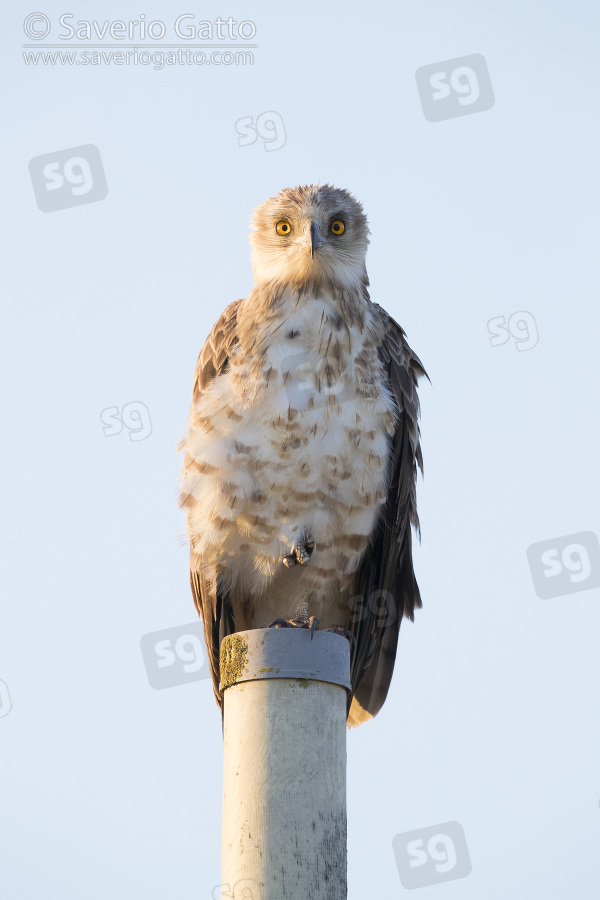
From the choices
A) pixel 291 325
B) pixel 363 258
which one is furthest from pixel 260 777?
pixel 363 258

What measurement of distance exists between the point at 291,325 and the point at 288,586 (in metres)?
1.45

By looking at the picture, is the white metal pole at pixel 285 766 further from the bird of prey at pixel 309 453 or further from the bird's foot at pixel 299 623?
the bird of prey at pixel 309 453

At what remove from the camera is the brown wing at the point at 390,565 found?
6.12 m

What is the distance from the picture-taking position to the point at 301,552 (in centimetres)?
577

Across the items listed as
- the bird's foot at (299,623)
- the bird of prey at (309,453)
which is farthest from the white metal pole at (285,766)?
the bird of prey at (309,453)

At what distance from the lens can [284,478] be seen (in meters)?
5.64

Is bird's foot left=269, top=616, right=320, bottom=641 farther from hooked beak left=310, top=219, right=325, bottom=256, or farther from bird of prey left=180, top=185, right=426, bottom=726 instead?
hooked beak left=310, top=219, right=325, bottom=256

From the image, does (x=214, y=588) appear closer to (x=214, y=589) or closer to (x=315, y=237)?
(x=214, y=589)

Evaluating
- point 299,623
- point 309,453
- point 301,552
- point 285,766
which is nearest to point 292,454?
point 309,453

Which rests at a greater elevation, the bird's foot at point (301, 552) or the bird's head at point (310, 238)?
the bird's head at point (310, 238)

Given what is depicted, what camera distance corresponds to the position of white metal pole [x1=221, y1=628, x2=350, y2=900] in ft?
12.7

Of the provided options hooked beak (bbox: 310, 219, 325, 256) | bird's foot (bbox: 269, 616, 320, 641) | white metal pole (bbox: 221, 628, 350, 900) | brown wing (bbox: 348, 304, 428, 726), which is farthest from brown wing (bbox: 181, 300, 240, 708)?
white metal pole (bbox: 221, 628, 350, 900)

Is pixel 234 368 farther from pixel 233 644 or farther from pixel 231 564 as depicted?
pixel 233 644

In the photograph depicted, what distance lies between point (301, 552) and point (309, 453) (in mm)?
551
